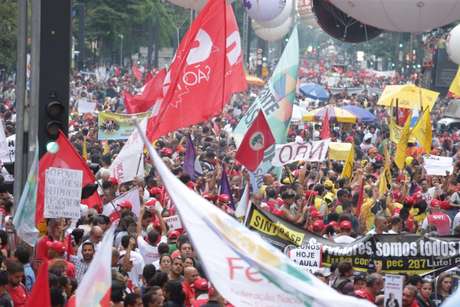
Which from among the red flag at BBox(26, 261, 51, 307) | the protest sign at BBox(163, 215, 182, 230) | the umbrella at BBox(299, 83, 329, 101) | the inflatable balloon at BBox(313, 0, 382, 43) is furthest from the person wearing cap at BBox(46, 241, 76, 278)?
the umbrella at BBox(299, 83, 329, 101)

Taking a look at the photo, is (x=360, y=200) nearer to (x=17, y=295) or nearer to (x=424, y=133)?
(x=424, y=133)

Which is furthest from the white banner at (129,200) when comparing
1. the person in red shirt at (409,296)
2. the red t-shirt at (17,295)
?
the person in red shirt at (409,296)

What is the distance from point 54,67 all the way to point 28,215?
1771 mm

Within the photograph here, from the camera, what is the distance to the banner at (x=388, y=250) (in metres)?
12.1

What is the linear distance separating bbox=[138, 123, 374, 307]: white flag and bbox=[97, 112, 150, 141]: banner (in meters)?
14.9

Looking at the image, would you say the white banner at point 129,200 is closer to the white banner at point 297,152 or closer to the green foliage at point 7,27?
the white banner at point 297,152

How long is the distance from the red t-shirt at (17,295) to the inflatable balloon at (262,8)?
20.8 m

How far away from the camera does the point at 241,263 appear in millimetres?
7254

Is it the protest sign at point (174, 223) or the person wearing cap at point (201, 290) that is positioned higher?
the person wearing cap at point (201, 290)

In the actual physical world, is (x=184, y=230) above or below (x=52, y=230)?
above

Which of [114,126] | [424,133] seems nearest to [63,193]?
[114,126]

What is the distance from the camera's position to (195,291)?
10.9 metres

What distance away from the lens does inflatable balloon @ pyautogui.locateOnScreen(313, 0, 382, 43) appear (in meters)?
23.9

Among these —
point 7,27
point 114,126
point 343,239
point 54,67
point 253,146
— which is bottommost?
point 7,27
